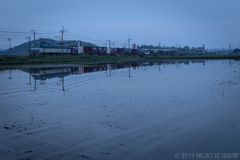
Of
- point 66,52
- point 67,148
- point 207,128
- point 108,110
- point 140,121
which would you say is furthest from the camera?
point 66,52

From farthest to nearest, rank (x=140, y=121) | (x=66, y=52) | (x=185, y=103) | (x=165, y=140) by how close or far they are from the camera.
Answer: (x=66, y=52)
(x=185, y=103)
(x=140, y=121)
(x=165, y=140)

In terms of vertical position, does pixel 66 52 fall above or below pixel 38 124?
above

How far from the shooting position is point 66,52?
2192 inches

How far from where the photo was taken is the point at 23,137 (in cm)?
603

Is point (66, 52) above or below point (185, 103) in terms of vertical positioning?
above

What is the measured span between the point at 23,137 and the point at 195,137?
478 cm

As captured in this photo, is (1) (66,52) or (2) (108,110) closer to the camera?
(2) (108,110)

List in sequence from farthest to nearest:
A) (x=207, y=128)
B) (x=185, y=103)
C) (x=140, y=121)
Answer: (x=185, y=103)
(x=140, y=121)
(x=207, y=128)

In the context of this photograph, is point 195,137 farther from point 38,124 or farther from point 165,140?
point 38,124

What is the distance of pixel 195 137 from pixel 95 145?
9.02 ft

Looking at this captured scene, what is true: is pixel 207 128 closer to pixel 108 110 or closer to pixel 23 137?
pixel 108 110

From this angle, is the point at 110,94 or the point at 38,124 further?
the point at 110,94

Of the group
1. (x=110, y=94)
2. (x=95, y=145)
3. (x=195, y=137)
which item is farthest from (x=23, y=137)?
(x=110, y=94)

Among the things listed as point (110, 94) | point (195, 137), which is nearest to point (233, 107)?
point (195, 137)
